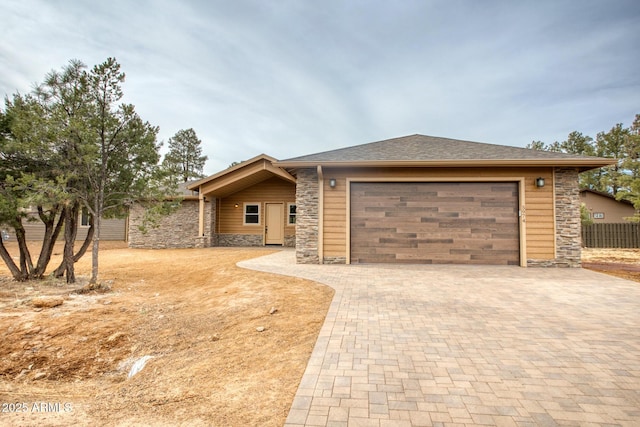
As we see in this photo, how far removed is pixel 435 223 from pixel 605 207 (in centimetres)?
2002

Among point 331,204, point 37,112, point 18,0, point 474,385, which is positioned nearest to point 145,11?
point 18,0

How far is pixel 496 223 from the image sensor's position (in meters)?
7.54

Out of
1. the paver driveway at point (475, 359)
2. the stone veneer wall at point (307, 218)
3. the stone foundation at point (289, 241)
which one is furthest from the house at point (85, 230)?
the paver driveway at point (475, 359)

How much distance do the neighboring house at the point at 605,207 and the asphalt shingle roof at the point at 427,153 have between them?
53.7 ft

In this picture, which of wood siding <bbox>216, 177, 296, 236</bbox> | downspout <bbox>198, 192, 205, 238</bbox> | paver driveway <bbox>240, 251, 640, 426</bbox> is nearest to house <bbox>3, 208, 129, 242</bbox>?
downspout <bbox>198, 192, 205, 238</bbox>

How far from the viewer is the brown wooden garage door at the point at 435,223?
7.54 metres

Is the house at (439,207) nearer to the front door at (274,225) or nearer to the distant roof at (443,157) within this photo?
the distant roof at (443,157)

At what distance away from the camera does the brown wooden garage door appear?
7.54 meters

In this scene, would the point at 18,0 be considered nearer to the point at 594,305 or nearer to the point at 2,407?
the point at 2,407

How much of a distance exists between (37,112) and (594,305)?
10.2 metres

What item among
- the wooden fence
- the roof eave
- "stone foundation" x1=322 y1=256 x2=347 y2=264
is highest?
the roof eave

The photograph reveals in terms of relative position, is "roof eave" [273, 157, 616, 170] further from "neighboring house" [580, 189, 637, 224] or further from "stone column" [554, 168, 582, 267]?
"neighboring house" [580, 189, 637, 224]

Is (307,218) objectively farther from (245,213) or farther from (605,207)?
(605,207)

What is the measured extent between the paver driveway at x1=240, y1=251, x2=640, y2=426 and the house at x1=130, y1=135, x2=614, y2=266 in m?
2.58
